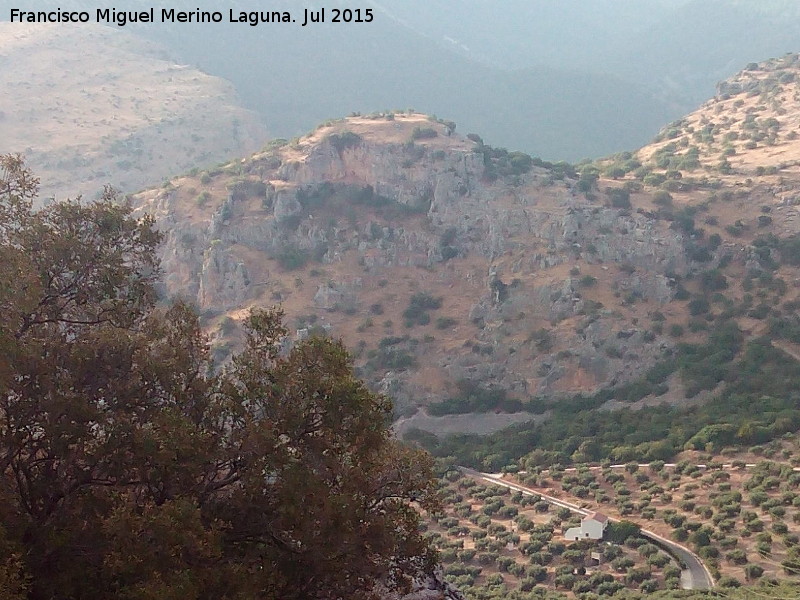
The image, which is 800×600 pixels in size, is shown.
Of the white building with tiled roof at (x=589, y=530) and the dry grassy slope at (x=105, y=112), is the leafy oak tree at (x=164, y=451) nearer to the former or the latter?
the white building with tiled roof at (x=589, y=530)

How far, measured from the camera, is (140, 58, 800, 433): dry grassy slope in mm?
62562

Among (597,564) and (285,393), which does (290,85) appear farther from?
(285,393)

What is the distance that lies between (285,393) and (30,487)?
3.37m

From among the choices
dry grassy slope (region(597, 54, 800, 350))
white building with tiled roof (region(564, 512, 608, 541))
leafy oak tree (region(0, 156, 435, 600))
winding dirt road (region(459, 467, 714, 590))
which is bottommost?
white building with tiled roof (region(564, 512, 608, 541))

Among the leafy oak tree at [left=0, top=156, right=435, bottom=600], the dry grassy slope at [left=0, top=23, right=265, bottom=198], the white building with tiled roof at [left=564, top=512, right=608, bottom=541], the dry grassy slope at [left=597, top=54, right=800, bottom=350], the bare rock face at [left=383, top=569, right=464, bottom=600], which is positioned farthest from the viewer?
→ the dry grassy slope at [left=0, top=23, right=265, bottom=198]

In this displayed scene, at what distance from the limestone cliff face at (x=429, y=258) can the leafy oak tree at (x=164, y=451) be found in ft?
165

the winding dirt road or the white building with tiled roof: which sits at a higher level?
the winding dirt road

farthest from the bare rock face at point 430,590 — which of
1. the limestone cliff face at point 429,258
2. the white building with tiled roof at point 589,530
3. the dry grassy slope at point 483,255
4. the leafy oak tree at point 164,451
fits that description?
the limestone cliff face at point 429,258

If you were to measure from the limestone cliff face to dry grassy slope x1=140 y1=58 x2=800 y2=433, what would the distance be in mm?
156

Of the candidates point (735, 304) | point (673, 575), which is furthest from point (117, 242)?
point (735, 304)

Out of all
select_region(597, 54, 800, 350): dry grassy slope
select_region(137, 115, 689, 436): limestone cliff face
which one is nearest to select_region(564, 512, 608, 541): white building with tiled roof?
select_region(137, 115, 689, 436): limestone cliff face

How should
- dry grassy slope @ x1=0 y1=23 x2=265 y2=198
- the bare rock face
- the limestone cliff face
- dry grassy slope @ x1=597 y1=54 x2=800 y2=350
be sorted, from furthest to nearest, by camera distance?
dry grassy slope @ x1=0 y1=23 x2=265 y2=198, dry grassy slope @ x1=597 y1=54 x2=800 y2=350, the limestone cliff face, the bare rock face

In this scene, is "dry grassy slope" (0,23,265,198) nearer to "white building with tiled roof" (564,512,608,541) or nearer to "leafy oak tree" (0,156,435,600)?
"white building with tiled roof" (564,512,608,541)

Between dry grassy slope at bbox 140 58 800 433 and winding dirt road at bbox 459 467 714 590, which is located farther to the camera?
dry grassy slope at bbox 140 58 800 433
